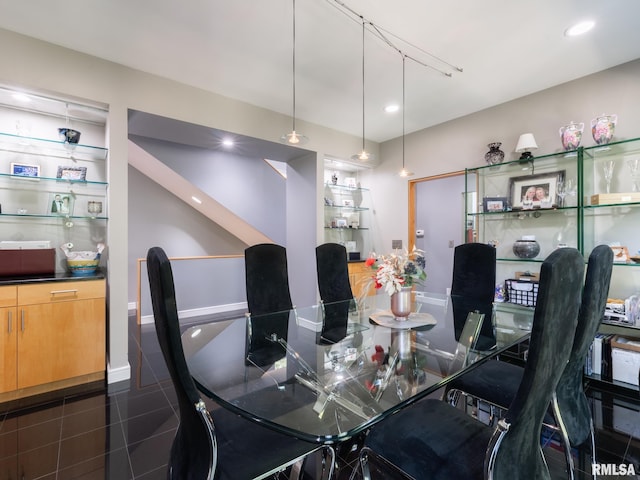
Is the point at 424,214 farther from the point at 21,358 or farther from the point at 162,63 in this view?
the point at 21,358

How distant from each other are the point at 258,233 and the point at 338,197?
1.68 m

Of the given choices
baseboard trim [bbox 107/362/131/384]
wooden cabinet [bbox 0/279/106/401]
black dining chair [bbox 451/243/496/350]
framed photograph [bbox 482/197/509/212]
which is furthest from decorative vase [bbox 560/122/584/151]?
baseboard trim [bbox 107/362/131/384]

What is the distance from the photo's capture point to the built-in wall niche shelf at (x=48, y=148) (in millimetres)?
2736

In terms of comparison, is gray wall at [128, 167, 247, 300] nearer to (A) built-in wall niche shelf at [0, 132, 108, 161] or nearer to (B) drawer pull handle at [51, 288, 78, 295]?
(A) built-in wall niche shelf at [0, 132, 108, 161]

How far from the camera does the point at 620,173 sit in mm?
2773

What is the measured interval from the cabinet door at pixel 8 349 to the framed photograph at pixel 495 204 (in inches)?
180

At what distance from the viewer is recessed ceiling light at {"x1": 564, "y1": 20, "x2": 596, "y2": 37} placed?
2.23 m

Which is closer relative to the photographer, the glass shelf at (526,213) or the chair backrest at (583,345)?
the chair backrest at (583,345)

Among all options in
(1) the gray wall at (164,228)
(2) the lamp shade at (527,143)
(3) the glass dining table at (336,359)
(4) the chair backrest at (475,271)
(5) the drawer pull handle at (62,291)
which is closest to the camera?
(3) the glass dining table at (336,359)

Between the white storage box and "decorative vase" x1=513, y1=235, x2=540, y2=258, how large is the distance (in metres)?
1.00

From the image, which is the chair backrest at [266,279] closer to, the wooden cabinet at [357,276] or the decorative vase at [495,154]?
the wooden cabinet at [357,276]

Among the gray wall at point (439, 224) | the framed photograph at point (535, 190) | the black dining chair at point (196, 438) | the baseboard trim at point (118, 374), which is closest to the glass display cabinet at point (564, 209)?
the framed photograph at point (535, 190)

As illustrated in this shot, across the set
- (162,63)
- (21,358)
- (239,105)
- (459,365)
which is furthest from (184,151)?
(459,365)

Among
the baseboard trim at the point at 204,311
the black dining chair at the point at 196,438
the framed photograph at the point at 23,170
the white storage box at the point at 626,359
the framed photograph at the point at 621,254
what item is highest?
the framed photograph at the point at 23,170
